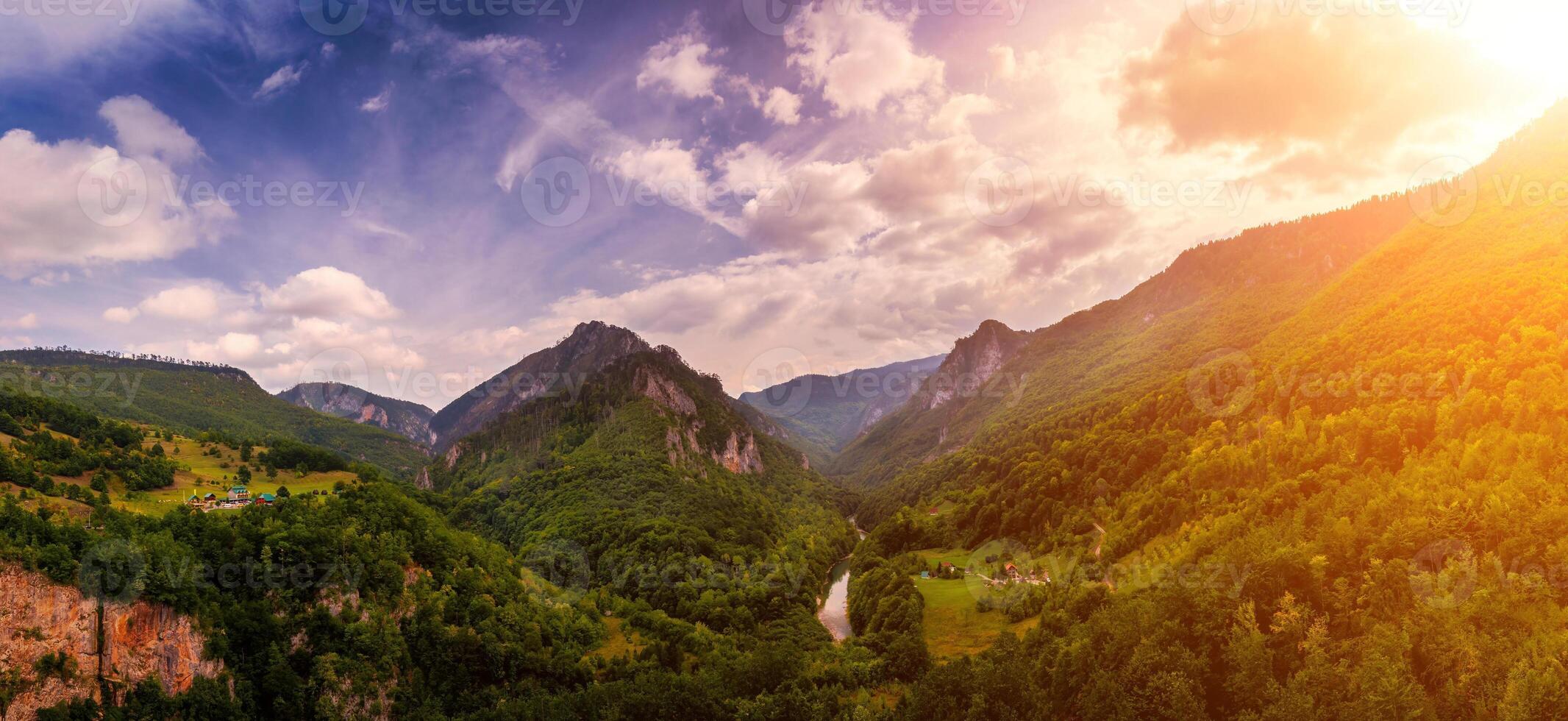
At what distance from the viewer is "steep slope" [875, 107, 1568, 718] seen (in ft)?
140

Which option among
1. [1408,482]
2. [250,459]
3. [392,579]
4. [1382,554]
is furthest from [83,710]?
[1408,482]

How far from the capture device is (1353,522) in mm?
56562

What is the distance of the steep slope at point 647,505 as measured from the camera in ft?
315

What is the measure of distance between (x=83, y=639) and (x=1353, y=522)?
350 ft

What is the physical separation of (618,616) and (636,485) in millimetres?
48221

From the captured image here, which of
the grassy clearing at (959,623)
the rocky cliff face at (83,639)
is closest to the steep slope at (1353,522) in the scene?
the grassy clearing at (959,623)

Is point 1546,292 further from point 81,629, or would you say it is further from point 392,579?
point 81,629

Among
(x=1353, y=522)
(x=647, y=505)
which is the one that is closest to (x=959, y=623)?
(x=1353, y=522)

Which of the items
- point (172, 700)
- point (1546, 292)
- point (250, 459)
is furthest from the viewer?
point (250, 459)

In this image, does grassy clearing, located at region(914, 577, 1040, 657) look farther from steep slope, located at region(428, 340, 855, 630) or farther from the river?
steep slope, located at region(428, 340, 855, 630)

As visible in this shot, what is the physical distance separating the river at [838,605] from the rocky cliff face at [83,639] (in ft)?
251

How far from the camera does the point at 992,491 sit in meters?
135

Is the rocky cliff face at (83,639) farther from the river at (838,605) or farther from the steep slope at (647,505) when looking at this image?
the river at (838,605)

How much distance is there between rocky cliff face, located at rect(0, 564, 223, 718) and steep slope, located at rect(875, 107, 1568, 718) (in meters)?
62.2
